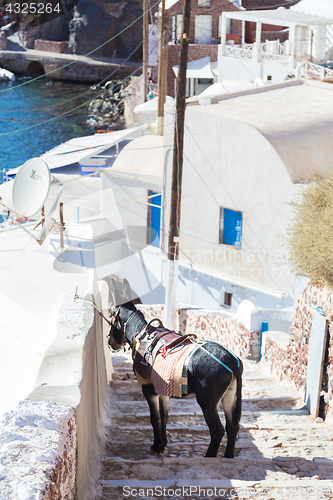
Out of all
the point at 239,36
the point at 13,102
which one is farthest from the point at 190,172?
the point at 13,102

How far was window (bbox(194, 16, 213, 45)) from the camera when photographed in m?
46.7

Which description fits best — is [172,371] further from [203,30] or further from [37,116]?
[37,116]

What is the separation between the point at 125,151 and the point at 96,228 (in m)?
3.11

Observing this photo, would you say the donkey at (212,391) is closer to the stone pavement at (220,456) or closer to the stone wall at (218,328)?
the stone pavement at (220,456)

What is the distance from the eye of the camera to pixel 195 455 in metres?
6.03

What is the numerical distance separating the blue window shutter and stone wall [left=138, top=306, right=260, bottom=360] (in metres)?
2.98

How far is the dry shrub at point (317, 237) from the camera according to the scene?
7262 mm

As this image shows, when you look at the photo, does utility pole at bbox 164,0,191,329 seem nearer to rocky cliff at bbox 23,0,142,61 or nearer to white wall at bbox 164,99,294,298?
white wall at bbox 164,99,294,298

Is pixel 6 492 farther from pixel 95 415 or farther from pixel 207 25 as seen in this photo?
pixel 207 25

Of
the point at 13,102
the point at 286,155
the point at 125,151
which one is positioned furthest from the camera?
the point at 13,102

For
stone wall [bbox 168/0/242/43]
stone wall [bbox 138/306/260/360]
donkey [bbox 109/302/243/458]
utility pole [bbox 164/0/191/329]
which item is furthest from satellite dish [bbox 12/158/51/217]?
stone wall [bbox 168/0/242/43]

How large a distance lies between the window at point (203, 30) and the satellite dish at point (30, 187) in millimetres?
38223

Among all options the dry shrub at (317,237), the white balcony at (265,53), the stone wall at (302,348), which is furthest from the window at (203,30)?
the stone wall at (302,348)
